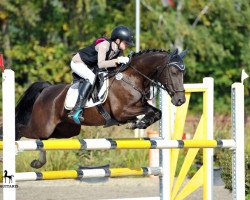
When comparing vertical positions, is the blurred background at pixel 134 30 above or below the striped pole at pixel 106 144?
above

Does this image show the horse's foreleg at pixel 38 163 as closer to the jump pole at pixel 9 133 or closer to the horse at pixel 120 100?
the horse at pixel 120 100

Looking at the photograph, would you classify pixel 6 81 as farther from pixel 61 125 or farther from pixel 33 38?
pixel 33 38

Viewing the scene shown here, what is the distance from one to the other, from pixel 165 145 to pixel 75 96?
171 cm

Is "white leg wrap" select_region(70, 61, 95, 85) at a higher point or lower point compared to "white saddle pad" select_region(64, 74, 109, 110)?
higher

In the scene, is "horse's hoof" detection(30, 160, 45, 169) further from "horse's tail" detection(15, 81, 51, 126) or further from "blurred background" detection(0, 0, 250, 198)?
"blurred background" detection(0, 0, 250, 198)

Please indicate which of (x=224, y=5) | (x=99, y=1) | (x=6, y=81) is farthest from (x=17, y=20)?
(x=6, y=81)

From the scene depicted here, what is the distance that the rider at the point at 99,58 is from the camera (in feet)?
27.6

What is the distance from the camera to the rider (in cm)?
842

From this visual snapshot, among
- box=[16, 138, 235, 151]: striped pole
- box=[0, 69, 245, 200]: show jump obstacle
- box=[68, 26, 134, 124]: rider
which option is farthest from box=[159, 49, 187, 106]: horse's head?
box=[16, 138, 235, 151]: striped pole

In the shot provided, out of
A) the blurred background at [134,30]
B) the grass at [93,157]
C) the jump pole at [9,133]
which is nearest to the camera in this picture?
the jump pole at [9,133]

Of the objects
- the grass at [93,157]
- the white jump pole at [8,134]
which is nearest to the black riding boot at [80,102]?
the white jump pole at [8,134]

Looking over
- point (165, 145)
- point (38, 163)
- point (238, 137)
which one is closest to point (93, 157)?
point (38, 163)

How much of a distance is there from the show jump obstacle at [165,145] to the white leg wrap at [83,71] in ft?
2.75

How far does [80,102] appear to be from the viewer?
8492 millimetres
